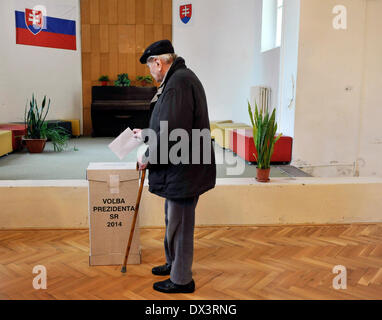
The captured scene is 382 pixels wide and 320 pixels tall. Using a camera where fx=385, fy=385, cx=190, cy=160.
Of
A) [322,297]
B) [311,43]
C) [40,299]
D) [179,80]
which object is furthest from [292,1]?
[40,299]

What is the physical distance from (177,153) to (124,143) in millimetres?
463

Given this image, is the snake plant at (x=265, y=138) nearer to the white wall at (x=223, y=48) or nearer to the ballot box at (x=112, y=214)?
the ballot box at (x=112, y=214)

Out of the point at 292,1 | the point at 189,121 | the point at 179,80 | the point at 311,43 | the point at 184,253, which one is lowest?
the point at 184,253

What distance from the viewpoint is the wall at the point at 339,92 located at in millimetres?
4363

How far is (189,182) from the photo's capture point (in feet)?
6.41

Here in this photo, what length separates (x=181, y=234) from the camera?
2.05m

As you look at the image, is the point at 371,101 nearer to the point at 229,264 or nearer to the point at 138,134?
the point at 229,264

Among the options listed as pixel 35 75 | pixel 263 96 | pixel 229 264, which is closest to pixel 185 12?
pixel 263 96

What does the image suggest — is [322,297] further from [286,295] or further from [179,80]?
[179,80]

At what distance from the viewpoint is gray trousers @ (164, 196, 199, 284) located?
2023 mm

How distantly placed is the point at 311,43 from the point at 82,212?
3102 mm

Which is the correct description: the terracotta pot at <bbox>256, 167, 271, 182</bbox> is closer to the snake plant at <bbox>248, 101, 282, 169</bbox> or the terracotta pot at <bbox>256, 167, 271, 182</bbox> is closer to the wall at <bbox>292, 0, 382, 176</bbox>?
the snake plant at <bbox>248, 101, 282, 169</bbox>

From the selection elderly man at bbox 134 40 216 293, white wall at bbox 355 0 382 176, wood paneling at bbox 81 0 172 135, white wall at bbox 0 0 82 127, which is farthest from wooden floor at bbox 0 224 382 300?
wood paneling at bbox 81 0 172 135

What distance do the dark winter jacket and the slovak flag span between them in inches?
241
